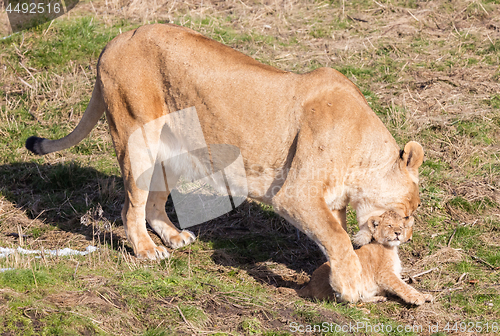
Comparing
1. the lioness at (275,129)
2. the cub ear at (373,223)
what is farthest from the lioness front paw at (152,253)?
the cub ear at (373,223)

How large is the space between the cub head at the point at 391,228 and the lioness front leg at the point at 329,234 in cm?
35

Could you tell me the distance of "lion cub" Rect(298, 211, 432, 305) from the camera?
14.8ft

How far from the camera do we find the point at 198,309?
398 centimetres

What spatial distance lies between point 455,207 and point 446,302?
5.85ft

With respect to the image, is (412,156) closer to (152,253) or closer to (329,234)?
(329,234)

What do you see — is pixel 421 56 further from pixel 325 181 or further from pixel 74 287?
pixel 74 287

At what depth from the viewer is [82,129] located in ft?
19.1

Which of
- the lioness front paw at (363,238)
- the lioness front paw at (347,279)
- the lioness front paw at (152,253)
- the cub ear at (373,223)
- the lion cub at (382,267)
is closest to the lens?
the lioness front paw at (347,279)

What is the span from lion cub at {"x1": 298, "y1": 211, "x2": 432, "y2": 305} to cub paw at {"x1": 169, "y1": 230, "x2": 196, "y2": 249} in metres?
1.62

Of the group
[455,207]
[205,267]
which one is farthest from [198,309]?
[455,207]

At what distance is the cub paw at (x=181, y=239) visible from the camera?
5.79 m

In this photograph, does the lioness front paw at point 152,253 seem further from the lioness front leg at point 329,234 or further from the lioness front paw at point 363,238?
the lioness front paw at point 363,238

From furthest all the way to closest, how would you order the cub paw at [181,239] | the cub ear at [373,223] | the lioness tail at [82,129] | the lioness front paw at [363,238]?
the cub paw at [181,239]
the lioness tail at [82,129]
the lioness front paw at [363,238]
the cub ear at [373,223]

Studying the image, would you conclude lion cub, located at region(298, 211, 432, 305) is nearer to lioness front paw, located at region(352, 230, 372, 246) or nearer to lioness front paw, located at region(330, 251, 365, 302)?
lioness front paw, located at region(352, 230, 372, 246)
